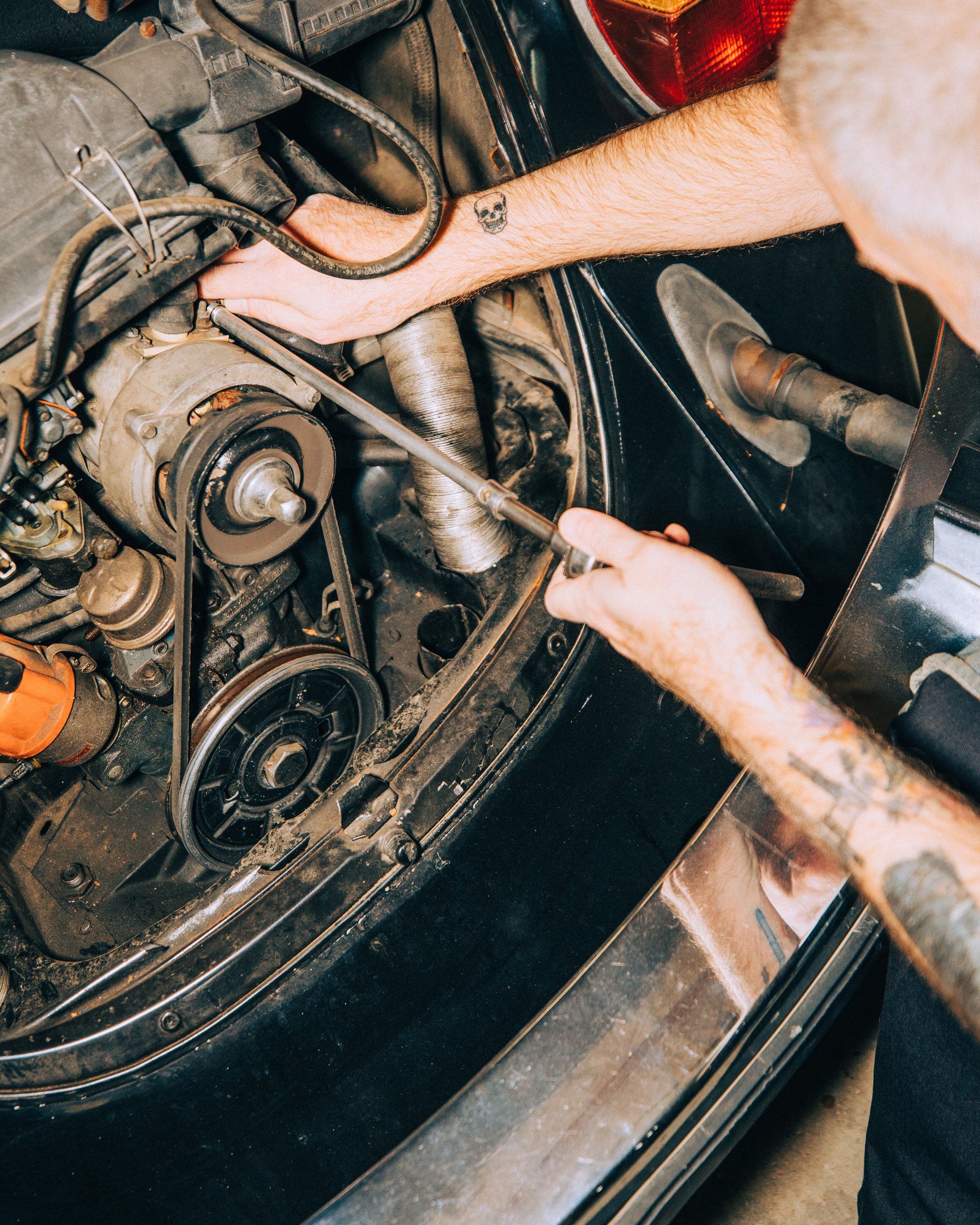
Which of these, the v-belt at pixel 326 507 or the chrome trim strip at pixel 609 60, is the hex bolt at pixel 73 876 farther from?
the chrome trim strip at pixel 609 60

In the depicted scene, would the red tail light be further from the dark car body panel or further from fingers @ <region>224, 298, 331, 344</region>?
fingers @ <region>224, 298, 331, 344</region>

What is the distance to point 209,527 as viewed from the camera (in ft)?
3.15

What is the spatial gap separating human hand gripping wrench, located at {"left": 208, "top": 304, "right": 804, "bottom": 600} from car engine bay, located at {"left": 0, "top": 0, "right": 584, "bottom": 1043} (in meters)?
0.03

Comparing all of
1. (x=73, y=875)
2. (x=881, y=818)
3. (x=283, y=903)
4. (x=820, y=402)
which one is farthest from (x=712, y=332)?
(x=73, y=875)

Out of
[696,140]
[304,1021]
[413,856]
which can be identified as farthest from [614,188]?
[304,1021]

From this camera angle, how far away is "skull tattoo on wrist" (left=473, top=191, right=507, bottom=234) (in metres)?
1.20

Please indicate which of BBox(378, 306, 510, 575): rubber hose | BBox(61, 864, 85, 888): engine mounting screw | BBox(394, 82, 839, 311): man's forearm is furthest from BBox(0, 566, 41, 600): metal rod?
BBox(394, 82, 839, 311): man's forearm

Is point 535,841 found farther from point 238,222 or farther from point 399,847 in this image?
point 238,222

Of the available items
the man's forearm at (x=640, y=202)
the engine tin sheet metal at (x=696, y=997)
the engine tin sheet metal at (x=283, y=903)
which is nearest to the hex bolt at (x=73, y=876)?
the engine tin sheet metal at (x=283, y=903)

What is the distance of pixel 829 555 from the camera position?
124 centimetres

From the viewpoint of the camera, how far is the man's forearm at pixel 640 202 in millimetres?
1164

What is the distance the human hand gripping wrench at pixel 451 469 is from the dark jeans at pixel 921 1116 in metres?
0.42

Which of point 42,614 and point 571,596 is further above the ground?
point 42,614

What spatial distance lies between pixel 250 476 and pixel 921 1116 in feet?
3.11
